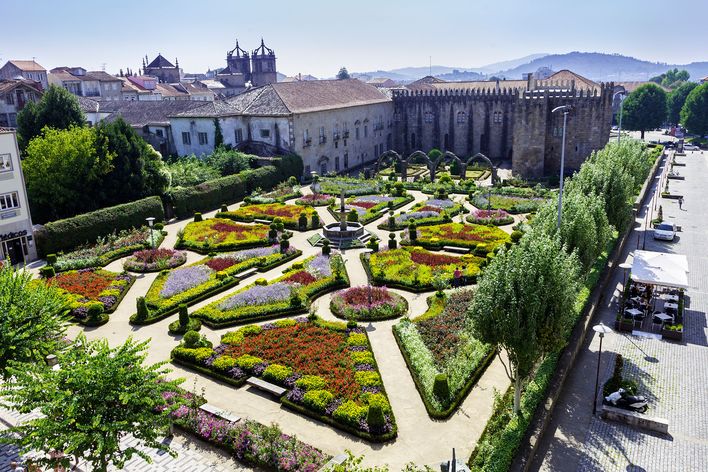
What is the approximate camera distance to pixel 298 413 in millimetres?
19094

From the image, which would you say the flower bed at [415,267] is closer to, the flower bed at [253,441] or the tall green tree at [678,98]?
the flower bed at [253,441]

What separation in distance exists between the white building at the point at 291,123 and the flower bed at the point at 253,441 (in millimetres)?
40923

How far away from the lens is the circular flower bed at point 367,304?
2584 cm

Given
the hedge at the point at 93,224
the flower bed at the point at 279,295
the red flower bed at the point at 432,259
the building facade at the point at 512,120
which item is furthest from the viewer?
the building facade at the point at 512,120

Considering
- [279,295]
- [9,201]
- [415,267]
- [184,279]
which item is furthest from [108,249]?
[415,267]

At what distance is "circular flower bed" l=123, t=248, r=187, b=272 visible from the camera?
33.4 m

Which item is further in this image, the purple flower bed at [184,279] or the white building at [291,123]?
the white building at [291,123]

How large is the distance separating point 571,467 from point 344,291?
14.3m

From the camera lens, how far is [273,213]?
44.3 metres

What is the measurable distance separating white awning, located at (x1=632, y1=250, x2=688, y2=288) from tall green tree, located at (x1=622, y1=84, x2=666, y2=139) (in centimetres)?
7225

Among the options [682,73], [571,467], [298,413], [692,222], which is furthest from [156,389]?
[682,73]

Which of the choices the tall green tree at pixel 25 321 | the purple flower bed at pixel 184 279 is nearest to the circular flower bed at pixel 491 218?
the purple flower bed at pixel 184 279

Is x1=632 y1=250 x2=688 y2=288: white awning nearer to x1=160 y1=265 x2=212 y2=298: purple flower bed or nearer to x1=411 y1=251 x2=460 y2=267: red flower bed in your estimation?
x1=411 y1=251 x2=460 y2=267: red flower bed

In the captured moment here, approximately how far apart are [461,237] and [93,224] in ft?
81.1
